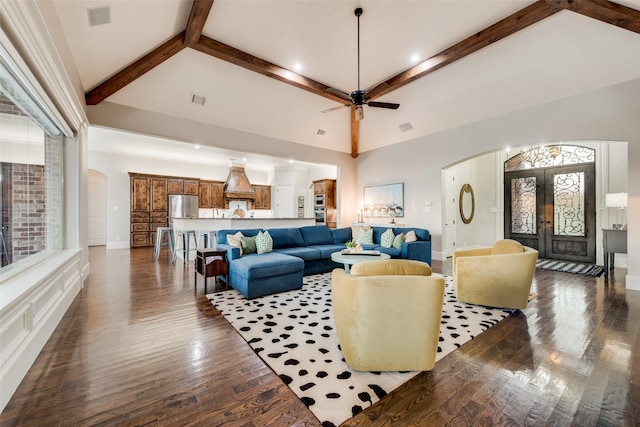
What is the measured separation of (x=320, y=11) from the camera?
3625 mm

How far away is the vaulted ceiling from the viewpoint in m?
3.39

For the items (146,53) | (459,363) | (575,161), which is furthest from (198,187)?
(575,161)

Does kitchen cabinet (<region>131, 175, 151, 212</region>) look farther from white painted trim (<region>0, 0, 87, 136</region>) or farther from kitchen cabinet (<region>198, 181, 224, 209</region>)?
white painted trim (<region>0, 0, 87, 136</region>)

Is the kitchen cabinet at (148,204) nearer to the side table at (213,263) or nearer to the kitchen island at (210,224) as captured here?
the kitchen island at (210,224)

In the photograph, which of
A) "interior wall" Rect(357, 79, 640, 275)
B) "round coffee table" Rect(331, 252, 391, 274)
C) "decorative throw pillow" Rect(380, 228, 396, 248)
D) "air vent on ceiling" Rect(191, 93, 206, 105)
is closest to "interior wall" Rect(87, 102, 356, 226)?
"air vent on ceiling" Rect(191, 93, 206, 105)

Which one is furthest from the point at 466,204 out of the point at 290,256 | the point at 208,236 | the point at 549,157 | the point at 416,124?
the point at 208,236

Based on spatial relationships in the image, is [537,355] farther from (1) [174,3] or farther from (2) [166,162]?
(2) [166,162]

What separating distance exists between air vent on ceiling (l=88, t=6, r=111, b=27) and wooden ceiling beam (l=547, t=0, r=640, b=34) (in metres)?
5.14

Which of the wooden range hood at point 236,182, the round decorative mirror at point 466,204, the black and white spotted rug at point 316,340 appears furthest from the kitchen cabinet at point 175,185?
the round decorative mirror at point 466,204

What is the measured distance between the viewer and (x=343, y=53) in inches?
177

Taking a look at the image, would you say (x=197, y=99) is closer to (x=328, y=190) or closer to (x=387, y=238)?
(x=387, y=238)

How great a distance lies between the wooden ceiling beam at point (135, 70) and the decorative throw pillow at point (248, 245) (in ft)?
9.94

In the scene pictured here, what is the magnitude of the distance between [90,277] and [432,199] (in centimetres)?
712

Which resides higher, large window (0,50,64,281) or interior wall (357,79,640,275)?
interior wall (357,79,640,275)
